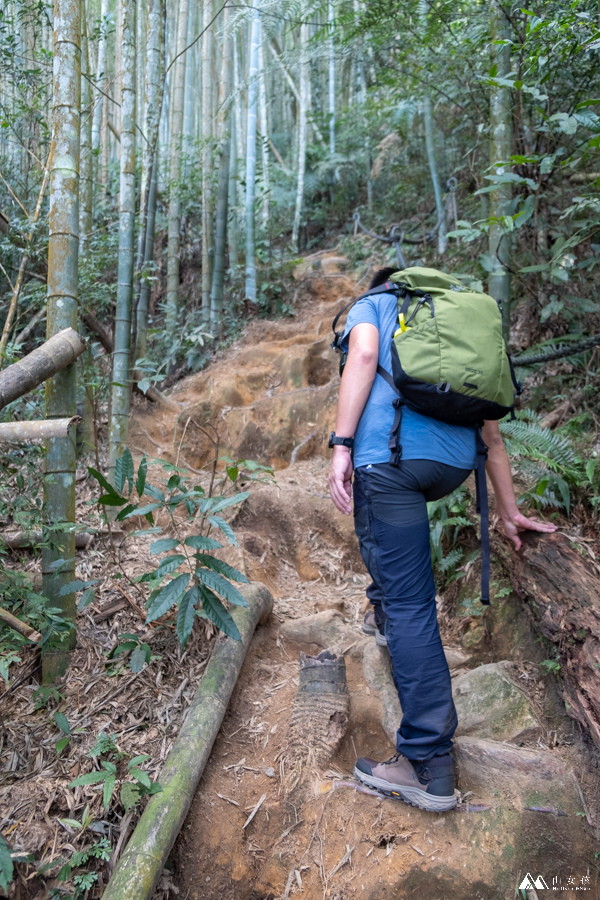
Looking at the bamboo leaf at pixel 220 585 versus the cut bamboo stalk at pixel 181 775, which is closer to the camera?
the cut bamboo stalk at pixel 181 775

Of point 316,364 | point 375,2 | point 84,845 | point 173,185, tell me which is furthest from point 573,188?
point 173,185

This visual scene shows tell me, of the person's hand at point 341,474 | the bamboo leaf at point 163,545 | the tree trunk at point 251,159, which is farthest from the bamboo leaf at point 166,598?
the tree trunk at point 251,159

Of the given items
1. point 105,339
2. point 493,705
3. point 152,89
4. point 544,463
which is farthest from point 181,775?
point 152,89

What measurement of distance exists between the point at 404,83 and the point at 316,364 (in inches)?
146

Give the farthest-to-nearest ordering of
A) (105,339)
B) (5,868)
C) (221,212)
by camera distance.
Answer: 1. (221,212)
2. (105,339)
3. (5,868)

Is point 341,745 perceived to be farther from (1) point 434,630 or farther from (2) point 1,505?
(2) point 1,505

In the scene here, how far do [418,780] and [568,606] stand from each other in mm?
859

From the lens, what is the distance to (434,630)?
1866mm

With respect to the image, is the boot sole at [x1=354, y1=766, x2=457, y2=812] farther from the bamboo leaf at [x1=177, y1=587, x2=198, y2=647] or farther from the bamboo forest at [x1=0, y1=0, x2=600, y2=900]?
the bamboo leaf at [x1=177, y1=587, x2=198, y2=647]

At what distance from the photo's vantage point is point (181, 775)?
1.87 meters

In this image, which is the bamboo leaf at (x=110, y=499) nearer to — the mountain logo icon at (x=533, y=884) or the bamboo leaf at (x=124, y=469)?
the bamboo leaf at (x=124, y=469)

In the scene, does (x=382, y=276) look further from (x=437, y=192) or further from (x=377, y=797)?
(x=437, y=192)

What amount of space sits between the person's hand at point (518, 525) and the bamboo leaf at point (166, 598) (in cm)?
140

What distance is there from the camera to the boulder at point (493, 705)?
2057 millimetres
